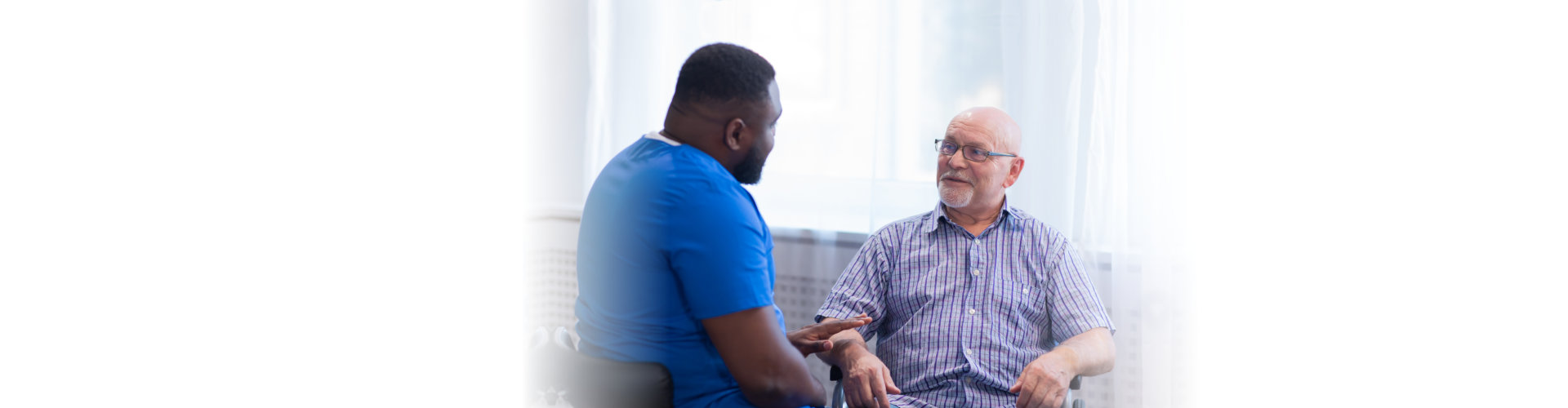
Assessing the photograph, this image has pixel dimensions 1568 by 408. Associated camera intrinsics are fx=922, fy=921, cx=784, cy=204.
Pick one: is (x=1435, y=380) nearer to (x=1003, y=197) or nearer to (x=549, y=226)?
(x=1003, y=197)

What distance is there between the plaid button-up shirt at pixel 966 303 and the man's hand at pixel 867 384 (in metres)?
0.14

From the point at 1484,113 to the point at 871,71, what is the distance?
Answer: 1125 mm

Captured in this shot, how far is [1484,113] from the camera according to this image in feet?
4.69

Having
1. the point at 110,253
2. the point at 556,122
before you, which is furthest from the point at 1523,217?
the point at 556,122

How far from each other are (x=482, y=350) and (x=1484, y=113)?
1.57 metres

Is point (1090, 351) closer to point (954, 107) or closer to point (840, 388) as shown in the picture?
point (840, 388)

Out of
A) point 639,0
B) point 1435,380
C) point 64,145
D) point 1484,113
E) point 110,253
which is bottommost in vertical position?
point 1435,380

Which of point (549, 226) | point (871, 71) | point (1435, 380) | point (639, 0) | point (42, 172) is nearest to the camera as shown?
point (42, 172)

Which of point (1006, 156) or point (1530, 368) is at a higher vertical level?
point (1006, 156)

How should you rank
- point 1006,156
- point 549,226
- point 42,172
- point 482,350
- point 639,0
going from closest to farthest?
point 42,172 → point 482,350 → point 1006,156 → point 639,0 → point 549,226

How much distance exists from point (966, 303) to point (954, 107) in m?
0.55

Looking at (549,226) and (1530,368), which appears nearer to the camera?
(1530,368)

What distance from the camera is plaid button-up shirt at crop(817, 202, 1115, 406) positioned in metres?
1.62

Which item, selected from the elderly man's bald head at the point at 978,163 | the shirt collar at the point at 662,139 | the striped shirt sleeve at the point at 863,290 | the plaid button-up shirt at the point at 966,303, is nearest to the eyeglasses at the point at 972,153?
the elderly man's bald head at the point at 978,163
